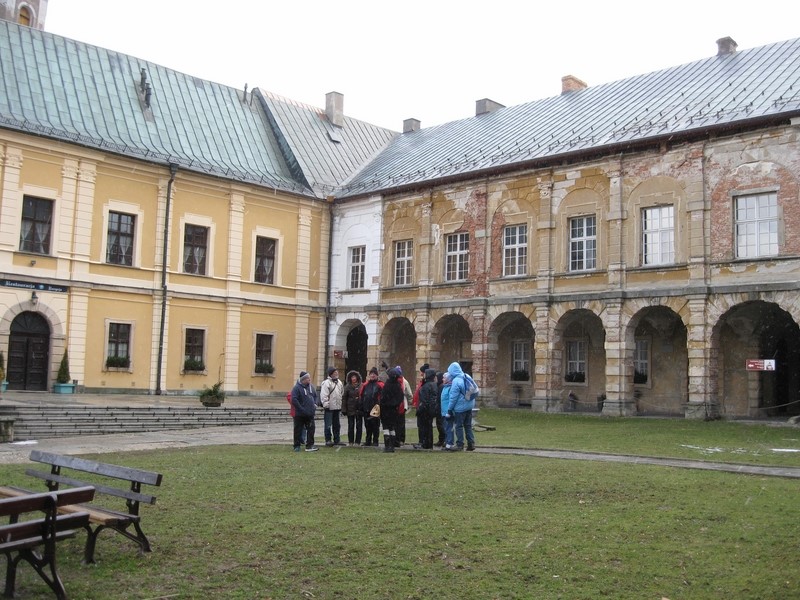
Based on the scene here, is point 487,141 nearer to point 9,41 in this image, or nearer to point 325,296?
point 325,296

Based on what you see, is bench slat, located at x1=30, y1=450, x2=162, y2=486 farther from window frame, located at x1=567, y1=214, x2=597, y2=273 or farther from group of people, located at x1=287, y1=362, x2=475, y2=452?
window frame, located at x1=567, y1=214, x2=597, y2=273

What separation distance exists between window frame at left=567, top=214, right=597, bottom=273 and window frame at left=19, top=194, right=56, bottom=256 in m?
17.6

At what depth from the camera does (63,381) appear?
1084 inches

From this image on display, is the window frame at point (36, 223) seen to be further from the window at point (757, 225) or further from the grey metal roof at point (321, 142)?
the window at point (757, 225)

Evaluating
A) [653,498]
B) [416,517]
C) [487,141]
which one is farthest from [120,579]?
[487,141]

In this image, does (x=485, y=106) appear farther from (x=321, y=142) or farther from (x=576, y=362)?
(x=576, y=362)

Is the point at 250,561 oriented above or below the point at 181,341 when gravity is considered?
below

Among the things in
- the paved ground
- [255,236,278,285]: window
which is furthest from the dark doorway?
the paved ground

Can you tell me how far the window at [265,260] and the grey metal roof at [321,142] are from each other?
3.12 meters

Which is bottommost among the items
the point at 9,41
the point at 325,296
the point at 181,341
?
the point at 181,341

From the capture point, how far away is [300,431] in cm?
1598

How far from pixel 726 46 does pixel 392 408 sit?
2198 centimetres

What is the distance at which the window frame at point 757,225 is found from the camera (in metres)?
23.5

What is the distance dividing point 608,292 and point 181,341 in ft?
51.7
